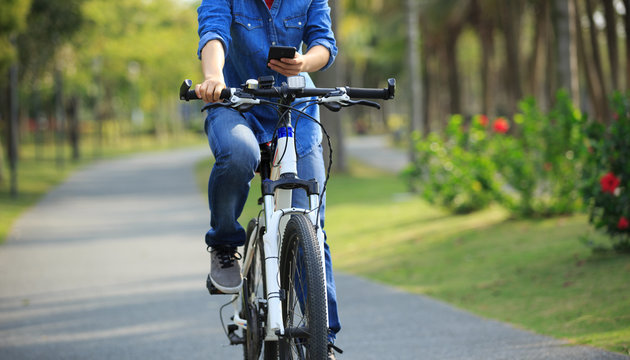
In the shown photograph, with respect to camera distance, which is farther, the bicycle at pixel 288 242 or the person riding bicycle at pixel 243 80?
the person riding bicycle at pixel 243 80

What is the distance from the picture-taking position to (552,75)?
88.6 ft

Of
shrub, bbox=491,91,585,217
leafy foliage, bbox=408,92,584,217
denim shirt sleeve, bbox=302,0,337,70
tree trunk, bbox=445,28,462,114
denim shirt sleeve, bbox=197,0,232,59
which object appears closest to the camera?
denim shirt sleeve, bbox=197,0,232,59

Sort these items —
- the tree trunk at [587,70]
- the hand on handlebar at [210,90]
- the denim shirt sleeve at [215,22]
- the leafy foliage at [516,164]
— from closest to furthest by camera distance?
the hand on handlebar at [210,90]
the denim shirt sleeve at [215,22]
the leafy foliage at [516,164]
the tree trunk at [587,70]

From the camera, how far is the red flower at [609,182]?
742 centimetres

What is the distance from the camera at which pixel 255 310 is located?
12.1ft

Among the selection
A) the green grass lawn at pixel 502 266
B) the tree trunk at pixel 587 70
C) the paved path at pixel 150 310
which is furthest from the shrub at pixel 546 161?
the tree trunk at pixel 587 70

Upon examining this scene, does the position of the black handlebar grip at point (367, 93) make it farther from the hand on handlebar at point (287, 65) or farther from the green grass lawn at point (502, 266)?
the green grass lawn at point (502, 266)

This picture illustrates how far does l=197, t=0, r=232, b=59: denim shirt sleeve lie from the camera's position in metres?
3.69

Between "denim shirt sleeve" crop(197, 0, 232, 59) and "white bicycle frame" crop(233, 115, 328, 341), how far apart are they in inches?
19.5

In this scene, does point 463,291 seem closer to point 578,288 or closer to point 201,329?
point 578,288

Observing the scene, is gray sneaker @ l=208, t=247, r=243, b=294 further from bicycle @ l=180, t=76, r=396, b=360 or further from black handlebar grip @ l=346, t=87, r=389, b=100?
black handlebar grip @ l=346, t=87, r=389, b=100

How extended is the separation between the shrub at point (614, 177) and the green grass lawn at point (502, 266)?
0.31 metres

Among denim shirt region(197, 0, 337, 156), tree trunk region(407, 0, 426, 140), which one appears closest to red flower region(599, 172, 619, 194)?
denim shirt region(197, 0, 337, 156)

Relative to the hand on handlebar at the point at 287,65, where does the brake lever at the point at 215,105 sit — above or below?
below
